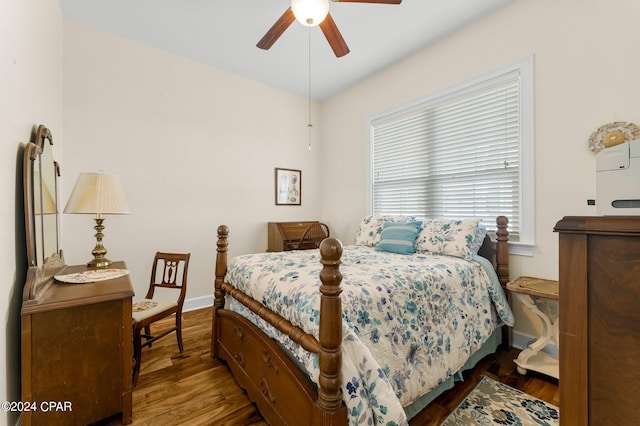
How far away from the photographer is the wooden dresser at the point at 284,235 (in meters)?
3.61

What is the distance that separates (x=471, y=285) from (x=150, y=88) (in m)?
3.61

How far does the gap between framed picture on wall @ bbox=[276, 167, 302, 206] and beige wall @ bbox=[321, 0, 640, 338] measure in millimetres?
2198

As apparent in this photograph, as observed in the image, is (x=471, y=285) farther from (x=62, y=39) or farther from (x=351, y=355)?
(x=62, y=39)

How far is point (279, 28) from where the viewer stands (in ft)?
Answer: 6.88

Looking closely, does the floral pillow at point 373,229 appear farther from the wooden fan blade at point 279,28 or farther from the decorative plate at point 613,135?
the wooden fan blade at point 279,28

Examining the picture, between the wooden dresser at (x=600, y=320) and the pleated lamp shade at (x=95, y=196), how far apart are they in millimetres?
2333

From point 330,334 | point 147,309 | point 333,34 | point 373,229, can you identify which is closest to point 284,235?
point 373,229

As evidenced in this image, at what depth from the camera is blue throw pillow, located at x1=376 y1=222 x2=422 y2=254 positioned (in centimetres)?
251

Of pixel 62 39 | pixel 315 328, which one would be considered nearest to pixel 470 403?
pixel 315 328

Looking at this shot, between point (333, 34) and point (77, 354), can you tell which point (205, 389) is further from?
point (333, 34)

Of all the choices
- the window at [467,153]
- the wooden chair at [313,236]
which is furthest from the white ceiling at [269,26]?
the wooden chair at [313,236]

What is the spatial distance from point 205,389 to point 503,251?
250 centimetres

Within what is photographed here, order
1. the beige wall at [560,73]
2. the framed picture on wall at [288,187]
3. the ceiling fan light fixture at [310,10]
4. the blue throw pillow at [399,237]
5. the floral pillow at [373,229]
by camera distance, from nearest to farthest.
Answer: the ceiling fan light fixture at [310,10], the beige wall at [560,73], the blue throw pillow at [399,237], the floral pillow at [373,229], the framed picture on wall at [288,187]

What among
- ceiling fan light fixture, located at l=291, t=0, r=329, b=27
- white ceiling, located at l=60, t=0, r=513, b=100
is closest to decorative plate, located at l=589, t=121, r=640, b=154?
white ceiling, located at l=60, t=0, r=513, b=100
